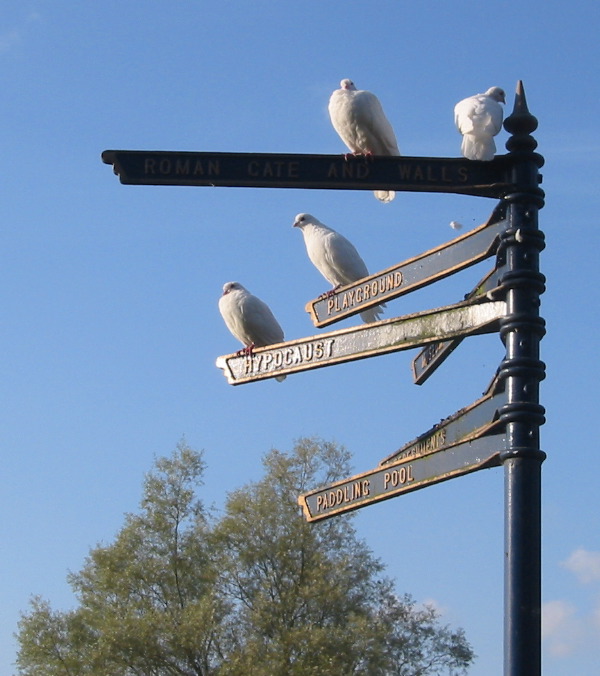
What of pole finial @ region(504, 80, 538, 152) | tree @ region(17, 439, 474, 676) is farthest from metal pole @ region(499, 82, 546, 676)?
tree @ region(17, 439, 474, 676)

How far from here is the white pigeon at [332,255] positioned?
369 inches

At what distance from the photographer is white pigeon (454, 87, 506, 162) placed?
6.24 metres

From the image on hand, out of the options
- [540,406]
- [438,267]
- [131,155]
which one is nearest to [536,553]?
[540,406]

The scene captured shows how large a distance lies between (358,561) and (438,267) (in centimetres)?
2003

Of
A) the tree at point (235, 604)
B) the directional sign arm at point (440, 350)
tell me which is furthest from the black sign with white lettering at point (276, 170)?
the tree at point (235, 604)

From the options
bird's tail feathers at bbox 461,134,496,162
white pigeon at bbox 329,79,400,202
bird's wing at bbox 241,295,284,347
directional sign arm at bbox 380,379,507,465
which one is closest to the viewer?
directional sign arm at bbox 380,379,507,465

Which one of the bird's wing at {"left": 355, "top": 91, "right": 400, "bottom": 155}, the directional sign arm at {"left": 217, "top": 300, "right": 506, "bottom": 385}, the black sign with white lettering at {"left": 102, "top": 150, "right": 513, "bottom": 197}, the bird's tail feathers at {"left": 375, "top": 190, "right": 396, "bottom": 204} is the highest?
the bird's wing at {"left": 355, "top": 91, "right": 400, "bottom": 155}

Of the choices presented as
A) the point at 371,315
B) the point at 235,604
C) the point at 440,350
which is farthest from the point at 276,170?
the point at 235,604

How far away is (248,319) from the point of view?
10.0 meters

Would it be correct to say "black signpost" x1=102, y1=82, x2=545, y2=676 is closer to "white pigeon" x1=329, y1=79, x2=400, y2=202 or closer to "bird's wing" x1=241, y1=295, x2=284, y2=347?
"white pigeon" x1=329, y1=79, x2=400, y2=202

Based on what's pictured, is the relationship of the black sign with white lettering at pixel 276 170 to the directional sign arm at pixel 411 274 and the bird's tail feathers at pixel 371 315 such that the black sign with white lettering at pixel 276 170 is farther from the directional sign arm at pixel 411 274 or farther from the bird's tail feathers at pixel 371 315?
the bird's tail feathers at pixel 371 315

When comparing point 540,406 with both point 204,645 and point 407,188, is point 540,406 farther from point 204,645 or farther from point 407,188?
point 204,645

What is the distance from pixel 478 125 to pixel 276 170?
1.37 m

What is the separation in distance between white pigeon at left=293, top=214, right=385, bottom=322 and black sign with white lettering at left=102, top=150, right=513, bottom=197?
12.1 ft
